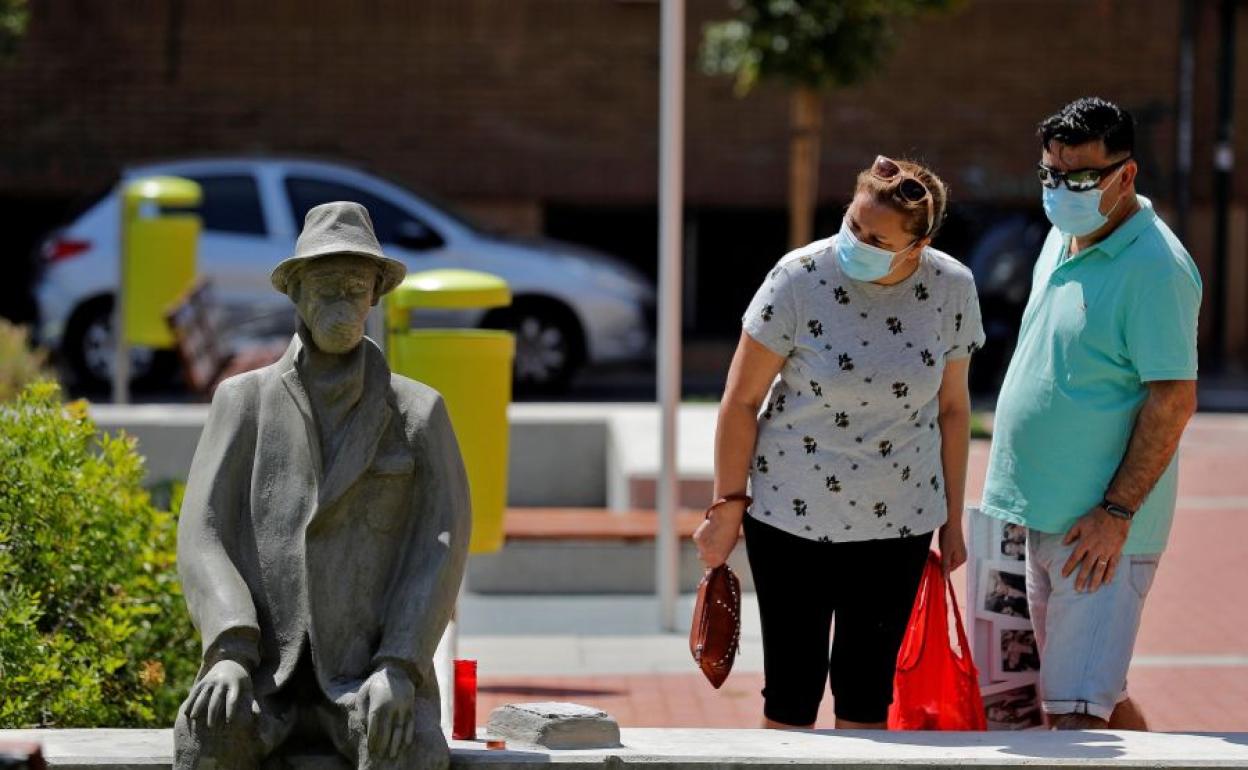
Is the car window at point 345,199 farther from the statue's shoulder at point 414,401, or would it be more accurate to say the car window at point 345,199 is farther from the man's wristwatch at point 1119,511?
the statue's shoulder at point 414,401

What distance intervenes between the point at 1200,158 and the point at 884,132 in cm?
322

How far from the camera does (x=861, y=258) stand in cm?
459

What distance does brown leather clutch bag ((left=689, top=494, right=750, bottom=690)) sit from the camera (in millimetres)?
4887

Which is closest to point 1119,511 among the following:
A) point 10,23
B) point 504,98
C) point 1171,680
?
point 1171,680

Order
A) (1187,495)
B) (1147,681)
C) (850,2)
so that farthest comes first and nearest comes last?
(850,2) → (1187,495) → (1147,681)

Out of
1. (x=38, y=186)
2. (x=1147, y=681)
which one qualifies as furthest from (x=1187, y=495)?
(x=38, y=186)

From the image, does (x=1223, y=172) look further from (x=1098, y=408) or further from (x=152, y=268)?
(x=1098, y=408)

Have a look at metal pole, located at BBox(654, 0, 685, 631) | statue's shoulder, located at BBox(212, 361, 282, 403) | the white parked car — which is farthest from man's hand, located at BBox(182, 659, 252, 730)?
the white parked car

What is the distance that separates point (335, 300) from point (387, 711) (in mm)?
794

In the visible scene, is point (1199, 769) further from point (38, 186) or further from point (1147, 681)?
point (38, 186)

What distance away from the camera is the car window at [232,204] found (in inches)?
636

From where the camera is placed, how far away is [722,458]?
4758mm

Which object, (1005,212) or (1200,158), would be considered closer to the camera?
(1005,212)

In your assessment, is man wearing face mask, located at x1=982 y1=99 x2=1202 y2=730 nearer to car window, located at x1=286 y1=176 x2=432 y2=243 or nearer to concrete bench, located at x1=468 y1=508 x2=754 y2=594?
concrete bench, located at x1=468 y1=508 x2=754 y2=594
